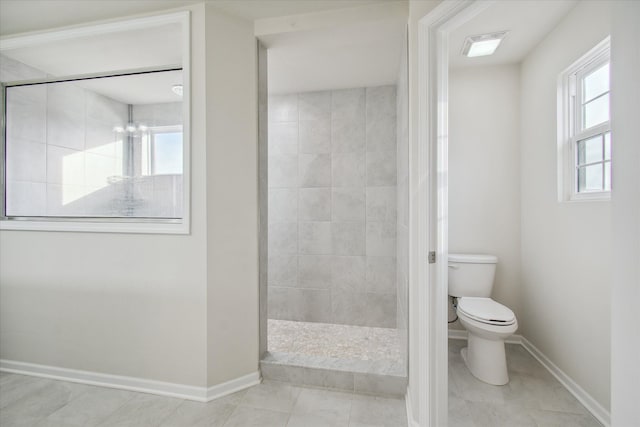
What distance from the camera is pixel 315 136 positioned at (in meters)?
3.00

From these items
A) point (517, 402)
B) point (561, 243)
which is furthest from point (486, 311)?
point (561, 243)

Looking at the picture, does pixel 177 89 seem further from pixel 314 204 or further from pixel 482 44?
pixel 482 44

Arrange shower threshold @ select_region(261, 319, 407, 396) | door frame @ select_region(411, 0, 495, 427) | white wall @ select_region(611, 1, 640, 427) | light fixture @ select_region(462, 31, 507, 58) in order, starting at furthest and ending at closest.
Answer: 1. light fixture @ select_region(462, 31, 507, 58)
2. shower threshold @ select_region(261, 319, 407, 396)
3. door frame @ select_region(411, 0, 495, 427)
4. white wall @ select_region(611, 1, 640, 427)

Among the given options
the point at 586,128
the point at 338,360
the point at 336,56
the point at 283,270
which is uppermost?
the point at 336,56

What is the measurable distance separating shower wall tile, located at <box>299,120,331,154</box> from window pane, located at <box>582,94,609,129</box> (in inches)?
75.4

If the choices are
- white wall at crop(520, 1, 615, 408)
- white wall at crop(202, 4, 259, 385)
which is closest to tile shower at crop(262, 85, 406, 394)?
white wall at crop(202, 4, 259, 385)

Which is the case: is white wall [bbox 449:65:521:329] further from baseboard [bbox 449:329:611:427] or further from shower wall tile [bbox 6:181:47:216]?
shower wall tile [bbox 6:181:47:216]

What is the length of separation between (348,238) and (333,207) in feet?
1.10

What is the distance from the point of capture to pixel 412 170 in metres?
1.62

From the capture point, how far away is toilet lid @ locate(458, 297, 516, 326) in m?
1.99

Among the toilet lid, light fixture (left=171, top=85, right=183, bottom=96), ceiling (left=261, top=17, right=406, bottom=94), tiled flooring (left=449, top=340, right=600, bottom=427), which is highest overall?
ceiling (left=261, top=17, right=406, bottom=94)

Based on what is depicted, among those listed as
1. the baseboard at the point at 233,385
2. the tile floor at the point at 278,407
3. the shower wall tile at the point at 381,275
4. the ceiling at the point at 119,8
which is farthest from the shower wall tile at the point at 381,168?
the baseboard at the point at 233,385

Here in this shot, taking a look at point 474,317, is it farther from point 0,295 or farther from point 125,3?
point 0,295

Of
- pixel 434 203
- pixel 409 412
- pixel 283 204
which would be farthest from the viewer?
pixel 283 204
